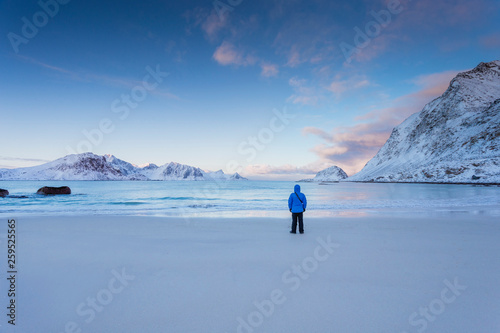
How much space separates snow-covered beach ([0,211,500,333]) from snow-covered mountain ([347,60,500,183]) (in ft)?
379

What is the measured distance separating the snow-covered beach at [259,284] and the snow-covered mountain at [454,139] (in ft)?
379

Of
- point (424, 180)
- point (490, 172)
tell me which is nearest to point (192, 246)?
point (490, 172)

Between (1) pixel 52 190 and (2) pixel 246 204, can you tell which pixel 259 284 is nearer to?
(2) pixel 246 204

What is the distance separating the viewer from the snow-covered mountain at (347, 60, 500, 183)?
337 ft

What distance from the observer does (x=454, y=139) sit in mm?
132750

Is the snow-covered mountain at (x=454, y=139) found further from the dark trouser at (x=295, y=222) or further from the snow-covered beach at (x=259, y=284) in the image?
the snow-covered beach at (x=259, y=284)

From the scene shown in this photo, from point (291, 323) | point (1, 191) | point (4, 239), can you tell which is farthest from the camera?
point (1, 191)

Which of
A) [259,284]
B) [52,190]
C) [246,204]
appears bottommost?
[246,204]

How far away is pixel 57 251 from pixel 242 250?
604 centimetres

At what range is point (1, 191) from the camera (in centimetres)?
3481

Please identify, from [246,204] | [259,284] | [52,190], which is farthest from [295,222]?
[52,190]

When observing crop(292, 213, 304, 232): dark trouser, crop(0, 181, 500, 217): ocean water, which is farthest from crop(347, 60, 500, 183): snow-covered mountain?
crop(292, 213, 304, 232): dark trouser

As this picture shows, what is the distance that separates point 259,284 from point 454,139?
585 feet

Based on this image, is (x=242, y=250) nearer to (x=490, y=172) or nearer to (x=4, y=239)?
(x=4, y=239)
